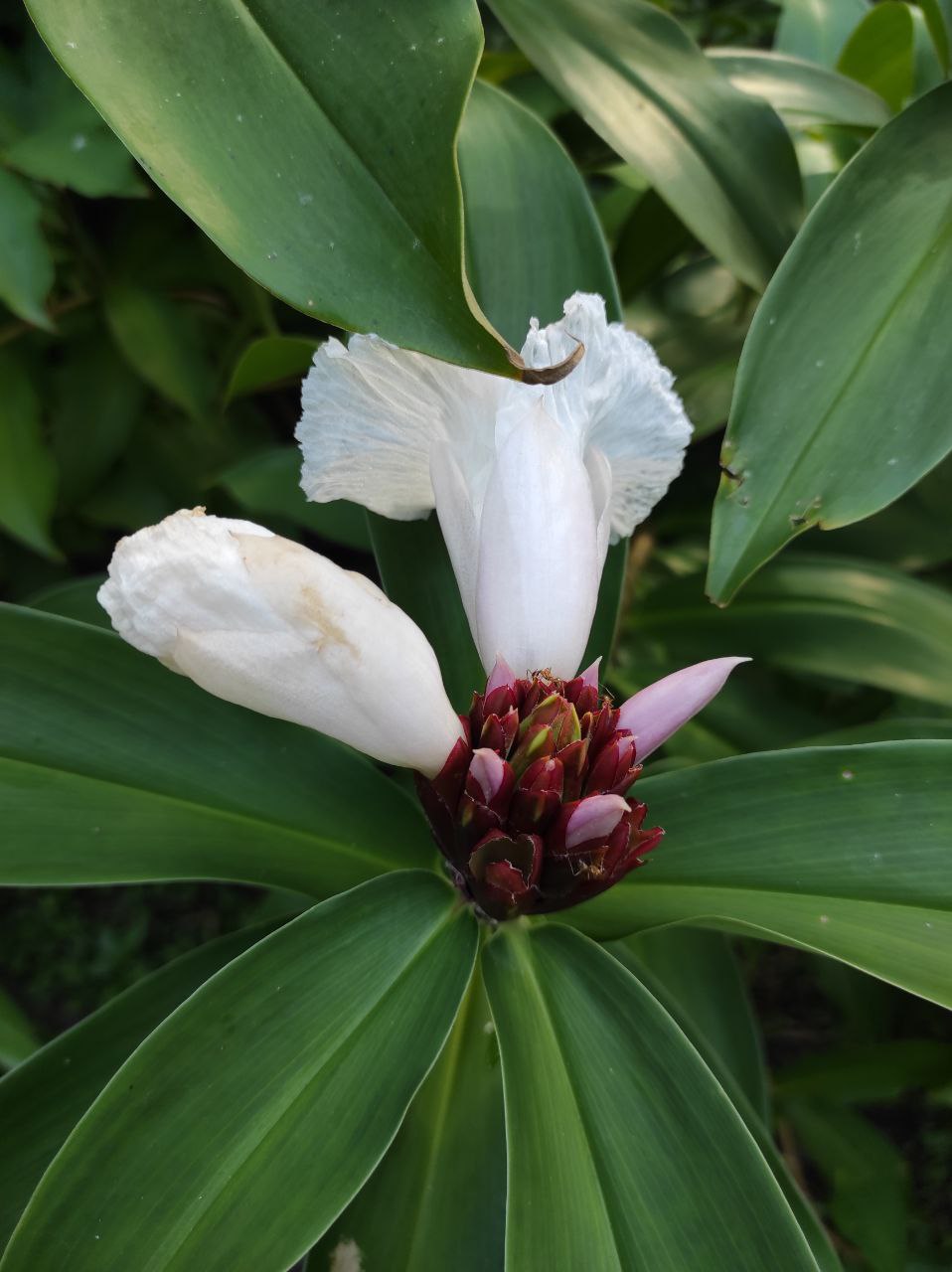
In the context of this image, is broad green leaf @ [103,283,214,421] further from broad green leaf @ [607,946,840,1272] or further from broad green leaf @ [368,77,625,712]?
broad green leaf @ [607,946,840,1272]

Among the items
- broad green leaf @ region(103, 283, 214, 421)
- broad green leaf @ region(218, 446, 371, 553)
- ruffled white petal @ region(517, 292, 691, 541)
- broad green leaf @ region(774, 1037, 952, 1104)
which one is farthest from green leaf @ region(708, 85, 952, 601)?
broad green leaf @ region(774, 1037, 952, 1104)

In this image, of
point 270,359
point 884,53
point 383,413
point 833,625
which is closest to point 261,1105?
point 383,413

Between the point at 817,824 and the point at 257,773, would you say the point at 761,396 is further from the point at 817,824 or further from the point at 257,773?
the point at 257,773

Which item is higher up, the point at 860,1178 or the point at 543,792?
the point at 543,792

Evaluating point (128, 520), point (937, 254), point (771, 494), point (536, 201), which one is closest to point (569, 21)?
point (536, 201)

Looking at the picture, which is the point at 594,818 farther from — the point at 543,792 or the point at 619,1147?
the point at 619,1147

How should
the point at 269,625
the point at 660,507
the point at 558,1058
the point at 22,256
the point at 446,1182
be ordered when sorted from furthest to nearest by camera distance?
the point at 660,507
the point at 22,256
the point at 446,1182
the point at 558,1058
the point at 269,625

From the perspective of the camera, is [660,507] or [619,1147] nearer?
[619,1147]

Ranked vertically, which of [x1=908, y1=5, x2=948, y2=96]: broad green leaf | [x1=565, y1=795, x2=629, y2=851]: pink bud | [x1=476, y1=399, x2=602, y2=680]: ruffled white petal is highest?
[x1=908, y1=5, x2=948, y2=96]: broad green leaf
